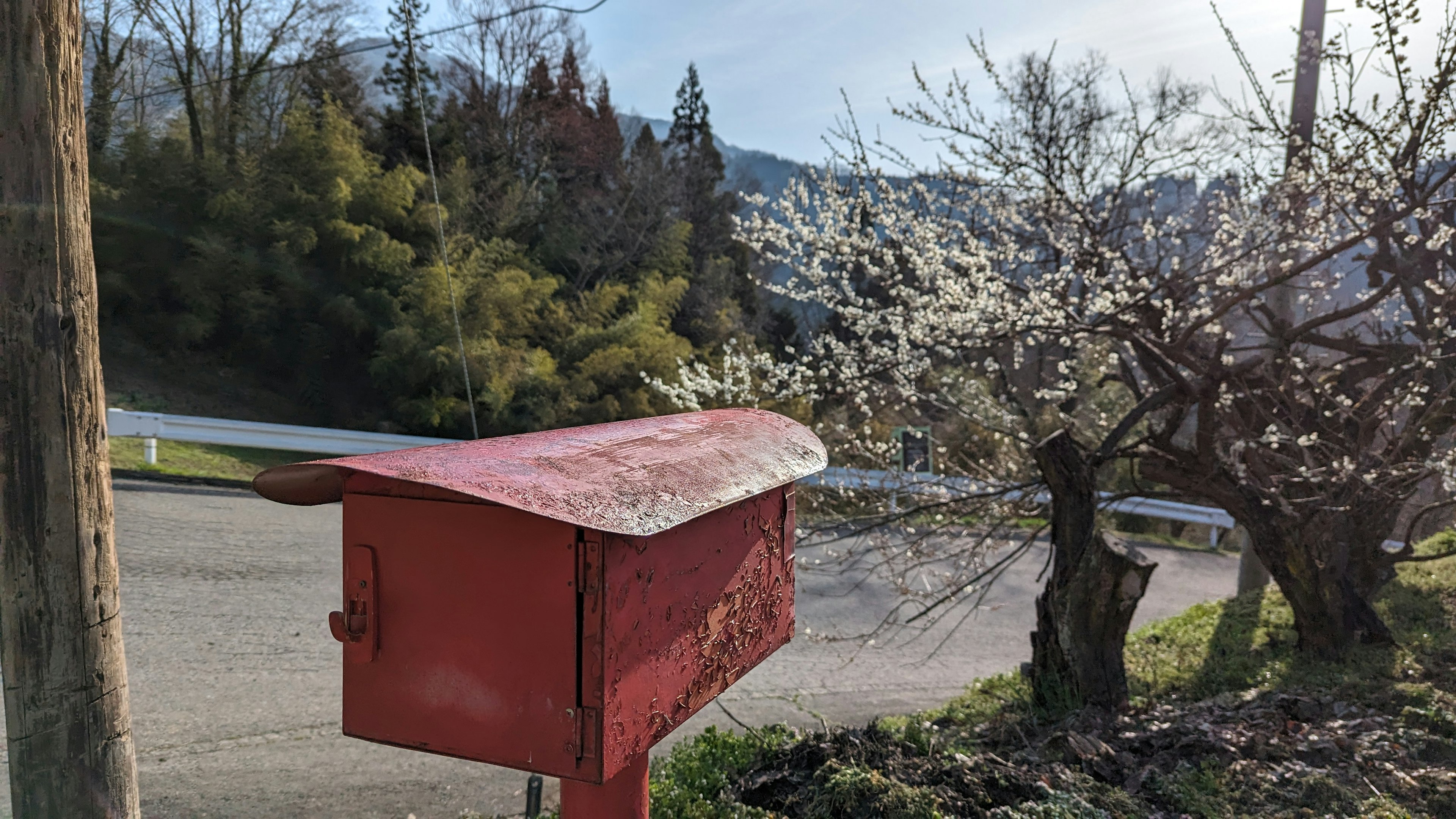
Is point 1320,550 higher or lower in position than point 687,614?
lower

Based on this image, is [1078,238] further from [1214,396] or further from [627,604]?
[627,604]

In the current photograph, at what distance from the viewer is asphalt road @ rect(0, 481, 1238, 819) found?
316 centimetres

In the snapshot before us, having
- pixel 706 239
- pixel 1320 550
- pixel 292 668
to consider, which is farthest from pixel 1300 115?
pixel 706 239

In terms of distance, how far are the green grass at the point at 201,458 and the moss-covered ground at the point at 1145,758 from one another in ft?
18.0

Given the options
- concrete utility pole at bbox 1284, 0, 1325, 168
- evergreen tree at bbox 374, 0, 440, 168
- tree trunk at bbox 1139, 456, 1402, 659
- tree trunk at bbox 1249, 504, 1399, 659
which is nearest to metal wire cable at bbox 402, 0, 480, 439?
evergreen tree at bbox 374, 0, 440, 168

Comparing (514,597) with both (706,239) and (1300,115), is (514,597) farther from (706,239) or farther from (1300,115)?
(706,239)

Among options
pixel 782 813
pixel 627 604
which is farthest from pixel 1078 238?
pixel 627 604

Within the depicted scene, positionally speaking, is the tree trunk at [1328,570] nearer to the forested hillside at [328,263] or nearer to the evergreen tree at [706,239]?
the forested hillside at [328,263]

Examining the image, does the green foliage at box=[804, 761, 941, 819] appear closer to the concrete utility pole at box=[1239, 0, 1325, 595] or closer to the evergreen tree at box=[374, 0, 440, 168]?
the concrete utility pole at box=[1239, 0, 1325, 595]

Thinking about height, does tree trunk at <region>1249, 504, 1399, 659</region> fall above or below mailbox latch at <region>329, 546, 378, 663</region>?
below

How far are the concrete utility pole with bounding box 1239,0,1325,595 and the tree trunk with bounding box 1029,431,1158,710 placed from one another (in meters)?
1.82

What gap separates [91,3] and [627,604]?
1055cm

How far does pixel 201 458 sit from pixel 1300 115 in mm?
9790

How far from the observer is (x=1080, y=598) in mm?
3803
